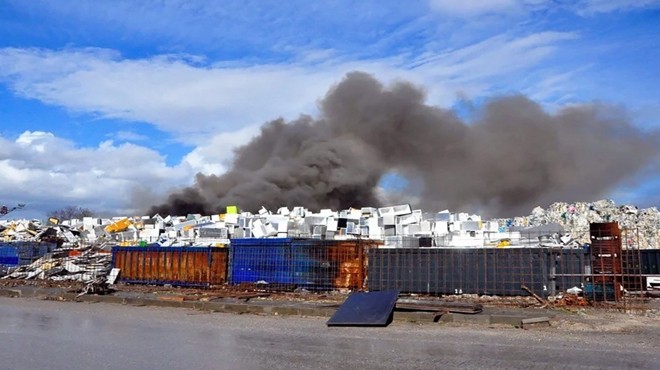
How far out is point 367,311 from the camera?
12672mm

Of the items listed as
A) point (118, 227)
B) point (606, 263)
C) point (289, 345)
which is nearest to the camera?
point (289, 345)

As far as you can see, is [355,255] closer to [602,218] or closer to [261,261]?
[261,261]

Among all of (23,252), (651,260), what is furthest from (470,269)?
(23,252)

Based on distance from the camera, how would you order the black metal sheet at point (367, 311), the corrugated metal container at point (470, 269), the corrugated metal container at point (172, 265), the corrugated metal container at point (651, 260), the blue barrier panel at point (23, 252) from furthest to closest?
the blue barrier panel at point (23, 252) < the corrugated metal container at point (651, 260) < the corrugated metal container at point (172, 265) < the corrugated metal container at point (470, 269) < the black metal sheet at point (367, 311)

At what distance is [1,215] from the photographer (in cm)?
4791

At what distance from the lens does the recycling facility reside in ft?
51.4

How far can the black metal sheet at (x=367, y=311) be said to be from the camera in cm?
1220

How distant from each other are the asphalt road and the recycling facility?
4.32 meters

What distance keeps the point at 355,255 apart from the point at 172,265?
6.24 metres

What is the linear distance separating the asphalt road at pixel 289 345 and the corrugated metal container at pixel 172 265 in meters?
6.30

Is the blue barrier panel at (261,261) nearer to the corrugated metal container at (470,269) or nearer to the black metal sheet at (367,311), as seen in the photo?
the corrugated metal container at (470,269)

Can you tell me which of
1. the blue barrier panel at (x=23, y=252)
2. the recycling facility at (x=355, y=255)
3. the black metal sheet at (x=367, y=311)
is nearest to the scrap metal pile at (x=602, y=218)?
the recycling facility at (x=355, y=255)

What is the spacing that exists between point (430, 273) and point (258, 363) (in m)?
9.53

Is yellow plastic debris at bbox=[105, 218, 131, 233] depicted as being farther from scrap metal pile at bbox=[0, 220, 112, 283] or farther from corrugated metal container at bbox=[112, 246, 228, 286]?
corrugated metal container at bbox=[112, 246, 228, 286]
